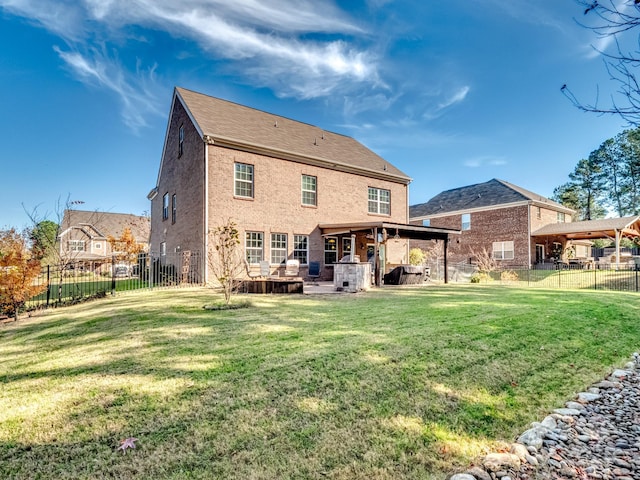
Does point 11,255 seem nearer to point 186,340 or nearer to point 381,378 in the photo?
point 186,340

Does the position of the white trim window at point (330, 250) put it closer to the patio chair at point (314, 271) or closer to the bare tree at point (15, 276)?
the patio chair at point (314, 271)

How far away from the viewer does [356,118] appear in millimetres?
23906

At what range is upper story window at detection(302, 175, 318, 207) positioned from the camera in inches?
693

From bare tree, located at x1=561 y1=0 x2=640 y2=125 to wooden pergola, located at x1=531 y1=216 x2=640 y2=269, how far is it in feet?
86.4

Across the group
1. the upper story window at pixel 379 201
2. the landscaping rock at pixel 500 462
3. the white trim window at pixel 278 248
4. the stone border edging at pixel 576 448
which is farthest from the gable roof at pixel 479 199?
the landscaping rock at pixel 500 462

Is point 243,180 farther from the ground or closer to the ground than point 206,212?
farther from the ground

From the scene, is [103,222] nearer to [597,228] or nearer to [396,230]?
[396,230]

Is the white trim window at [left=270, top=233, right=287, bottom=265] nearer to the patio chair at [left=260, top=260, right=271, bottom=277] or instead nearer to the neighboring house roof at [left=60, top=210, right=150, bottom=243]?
the patio chair at [left=260, top=260, right=271, bottom=277]

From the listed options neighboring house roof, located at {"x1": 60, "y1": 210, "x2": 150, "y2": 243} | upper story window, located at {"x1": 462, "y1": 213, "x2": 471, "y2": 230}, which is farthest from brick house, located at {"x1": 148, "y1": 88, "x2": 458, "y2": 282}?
neighboring house roof, located at {"x1": 60, "y1": 210, "x2": 150, "y2": 243}

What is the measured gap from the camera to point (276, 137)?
17.8 meters

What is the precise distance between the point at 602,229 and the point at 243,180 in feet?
83.1

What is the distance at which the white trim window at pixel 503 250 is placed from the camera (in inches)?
1100

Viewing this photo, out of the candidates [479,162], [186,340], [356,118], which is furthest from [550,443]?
[479,162]

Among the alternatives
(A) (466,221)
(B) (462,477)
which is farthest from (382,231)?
(A) (466,221)
